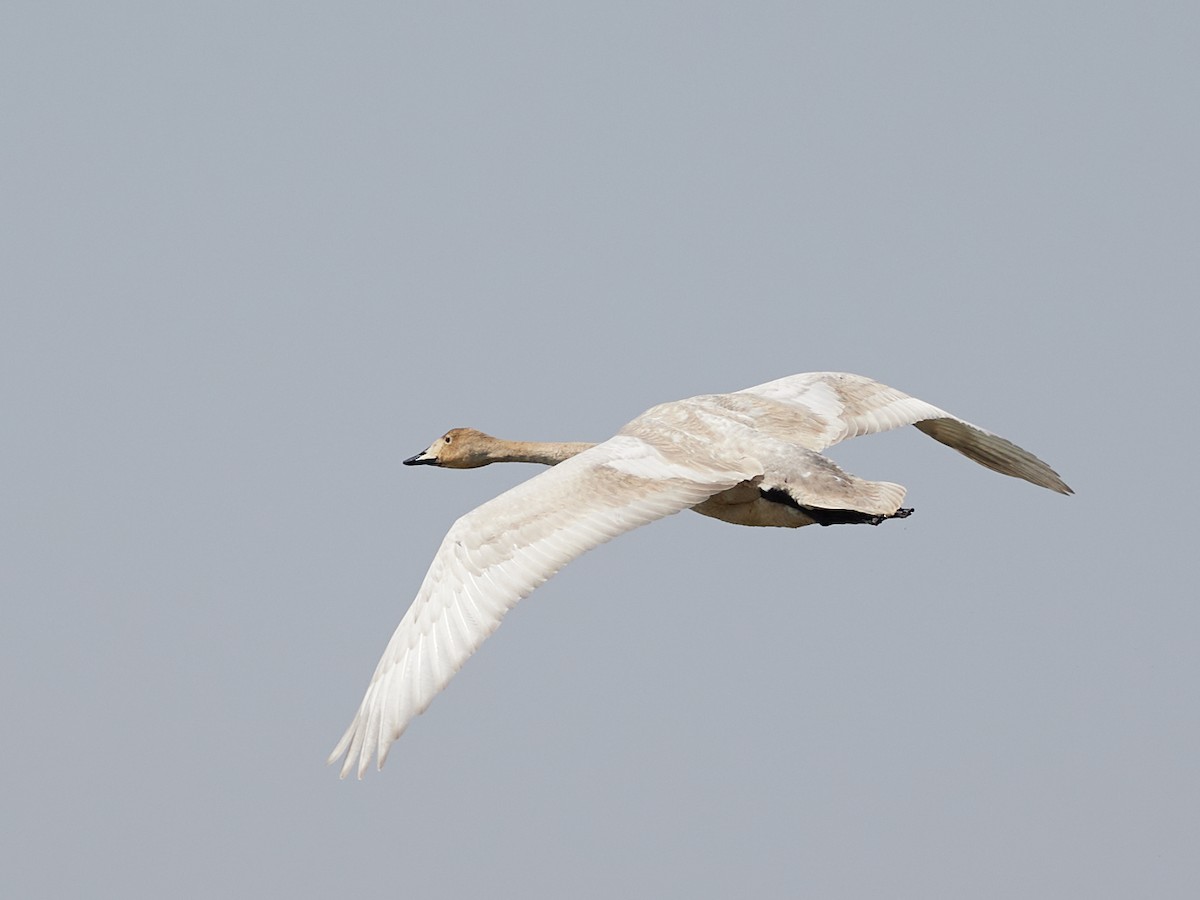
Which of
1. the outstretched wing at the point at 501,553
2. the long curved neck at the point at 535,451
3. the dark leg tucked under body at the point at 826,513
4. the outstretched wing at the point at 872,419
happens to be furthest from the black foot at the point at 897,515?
the long curved neck at the point at 535,451

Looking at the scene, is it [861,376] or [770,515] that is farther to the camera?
[861,376]

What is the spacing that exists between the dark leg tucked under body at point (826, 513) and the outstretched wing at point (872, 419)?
1.08 m

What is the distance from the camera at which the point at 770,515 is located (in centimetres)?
1864

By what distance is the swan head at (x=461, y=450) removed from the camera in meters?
22.2

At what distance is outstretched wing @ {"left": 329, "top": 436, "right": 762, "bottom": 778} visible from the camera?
15445 millimetres

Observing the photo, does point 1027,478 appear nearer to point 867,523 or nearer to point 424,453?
point 867,523

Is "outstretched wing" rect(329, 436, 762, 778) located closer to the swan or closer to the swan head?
the swan

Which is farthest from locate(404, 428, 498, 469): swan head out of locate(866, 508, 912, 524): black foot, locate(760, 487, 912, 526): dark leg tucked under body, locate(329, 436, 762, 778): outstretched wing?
locate(866, 508, 912, 524): black foot

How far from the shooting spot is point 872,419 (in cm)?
2047

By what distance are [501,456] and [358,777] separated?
728cm

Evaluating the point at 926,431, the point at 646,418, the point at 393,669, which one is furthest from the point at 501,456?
the point at 393,669

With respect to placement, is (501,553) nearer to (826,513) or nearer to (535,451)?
(826,513)

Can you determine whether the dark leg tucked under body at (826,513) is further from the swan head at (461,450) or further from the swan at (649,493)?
the swan head at (461,450)

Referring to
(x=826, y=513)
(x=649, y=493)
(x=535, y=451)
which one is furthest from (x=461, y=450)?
(x=826, y=513)
